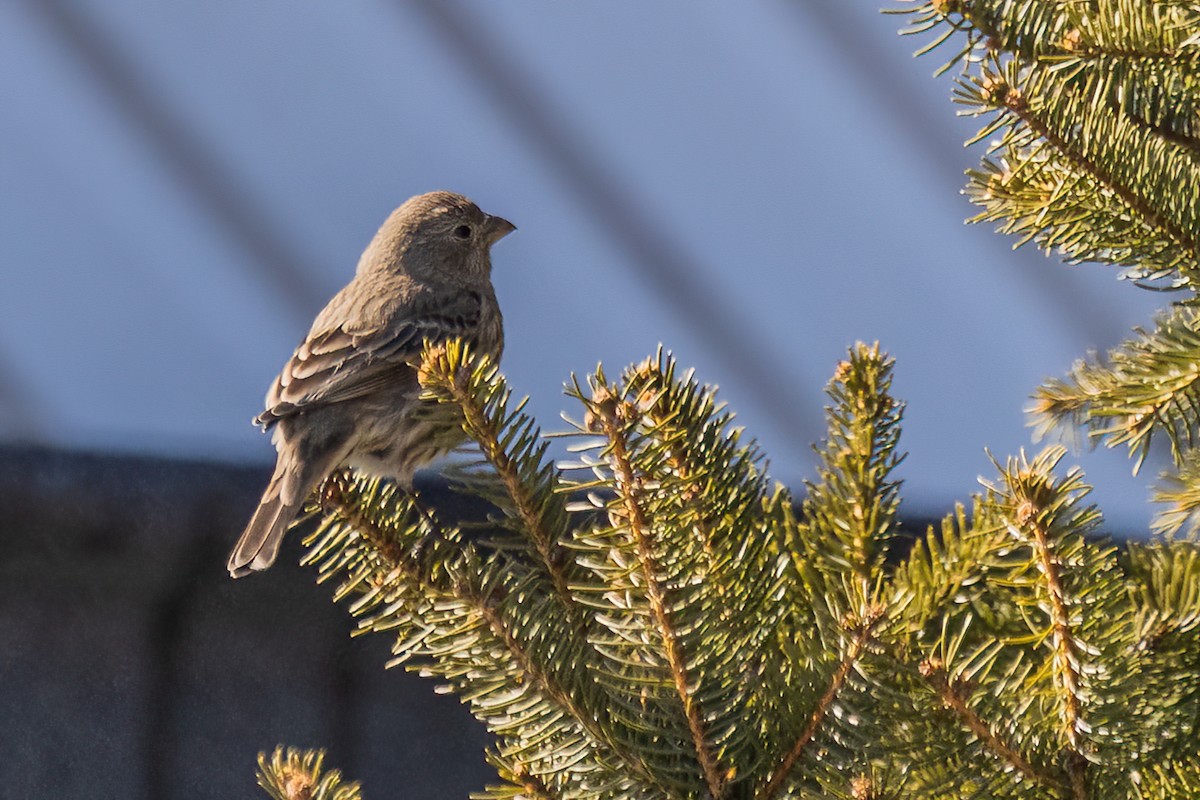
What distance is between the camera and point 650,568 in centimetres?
93

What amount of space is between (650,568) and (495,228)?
1974 mm

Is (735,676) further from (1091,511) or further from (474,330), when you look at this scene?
(474,330)

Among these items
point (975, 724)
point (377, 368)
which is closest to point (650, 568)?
point (975, 724)

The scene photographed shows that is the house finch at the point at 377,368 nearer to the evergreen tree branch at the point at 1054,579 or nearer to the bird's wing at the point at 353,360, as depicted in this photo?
the bird's wing at the point at 353,360

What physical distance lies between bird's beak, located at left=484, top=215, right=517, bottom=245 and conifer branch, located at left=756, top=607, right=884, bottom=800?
2.03m

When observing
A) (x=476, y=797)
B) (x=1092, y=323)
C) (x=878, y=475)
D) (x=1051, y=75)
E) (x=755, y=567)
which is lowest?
(x=476, y=797)

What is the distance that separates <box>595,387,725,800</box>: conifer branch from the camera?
0.92 m

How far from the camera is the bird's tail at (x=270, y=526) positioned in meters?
1.73

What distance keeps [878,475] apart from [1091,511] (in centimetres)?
16

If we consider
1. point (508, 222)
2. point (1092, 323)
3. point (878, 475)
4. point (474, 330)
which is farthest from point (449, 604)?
point (1092, 323)

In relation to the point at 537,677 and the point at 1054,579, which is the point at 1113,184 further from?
the point at 537,677

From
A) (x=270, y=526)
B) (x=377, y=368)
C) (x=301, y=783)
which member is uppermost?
(x=377, y=368)

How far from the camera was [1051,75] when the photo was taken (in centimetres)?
114

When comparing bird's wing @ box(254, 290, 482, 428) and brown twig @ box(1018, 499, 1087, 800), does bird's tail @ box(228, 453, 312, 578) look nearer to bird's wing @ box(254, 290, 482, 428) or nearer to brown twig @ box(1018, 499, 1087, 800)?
bird's wing @ box(254, 290, 482, 428)
